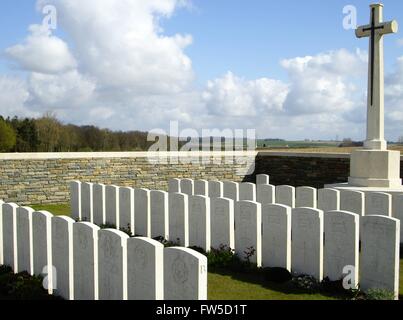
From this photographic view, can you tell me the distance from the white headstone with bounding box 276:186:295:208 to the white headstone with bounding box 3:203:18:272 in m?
5.73

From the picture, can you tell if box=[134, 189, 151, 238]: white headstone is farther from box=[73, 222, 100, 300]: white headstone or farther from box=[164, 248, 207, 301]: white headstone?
box=[164, 248, 207, 301]: white headstone

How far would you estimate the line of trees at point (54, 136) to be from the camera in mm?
31250

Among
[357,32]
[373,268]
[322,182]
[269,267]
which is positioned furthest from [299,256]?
[322,182]

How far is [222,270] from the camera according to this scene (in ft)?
23.6

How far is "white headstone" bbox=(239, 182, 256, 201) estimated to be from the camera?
35.8 ft

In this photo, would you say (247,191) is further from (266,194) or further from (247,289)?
(247,289)

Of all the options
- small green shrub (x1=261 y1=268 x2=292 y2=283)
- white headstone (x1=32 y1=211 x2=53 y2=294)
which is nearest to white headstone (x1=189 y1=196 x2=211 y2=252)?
small green shrub (x1=261 y1=268 x2=292 y2=283)

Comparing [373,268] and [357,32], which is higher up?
[357,32]

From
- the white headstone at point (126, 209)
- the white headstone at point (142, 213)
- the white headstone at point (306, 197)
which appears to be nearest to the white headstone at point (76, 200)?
the white headstone at point (126, 209)

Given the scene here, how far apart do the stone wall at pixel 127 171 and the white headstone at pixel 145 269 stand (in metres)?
9.23

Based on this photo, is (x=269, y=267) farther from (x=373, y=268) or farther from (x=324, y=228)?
(x=373, y=268)

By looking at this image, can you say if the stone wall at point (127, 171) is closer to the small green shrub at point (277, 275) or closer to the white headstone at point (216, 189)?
the white headstone at point (216, 189)
